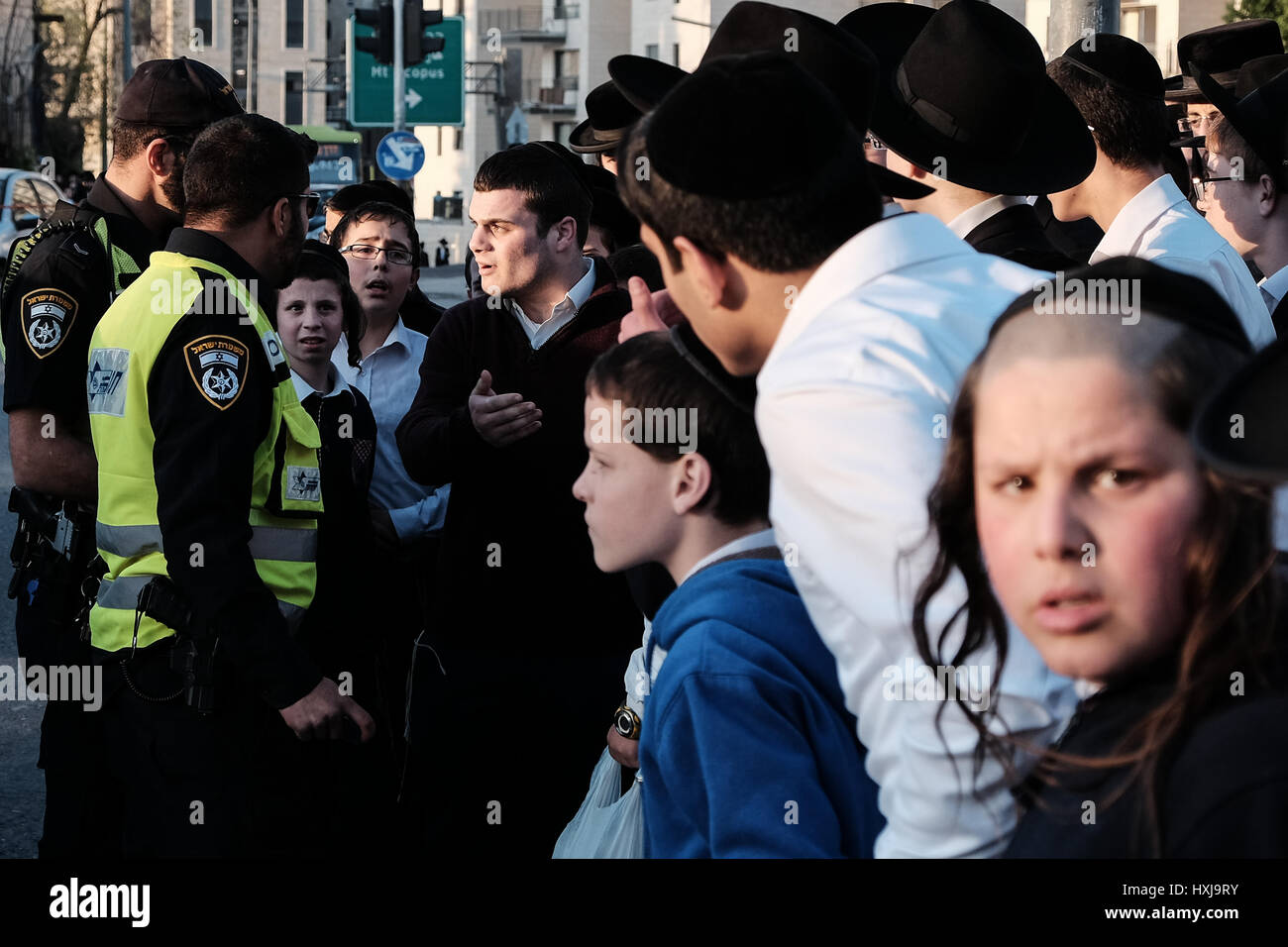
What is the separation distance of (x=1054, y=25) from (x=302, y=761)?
3503 millimetres

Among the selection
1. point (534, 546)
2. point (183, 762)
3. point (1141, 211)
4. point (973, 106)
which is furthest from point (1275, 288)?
point (183, 762)

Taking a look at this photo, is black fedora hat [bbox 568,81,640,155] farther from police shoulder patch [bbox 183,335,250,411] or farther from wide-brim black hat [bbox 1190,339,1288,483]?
wide-brim black hat [bbox 1190,339,1288,483]

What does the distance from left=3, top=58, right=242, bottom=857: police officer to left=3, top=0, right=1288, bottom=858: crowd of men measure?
12 mm

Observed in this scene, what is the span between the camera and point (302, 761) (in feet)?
11.0

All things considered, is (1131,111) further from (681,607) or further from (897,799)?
(897,799)

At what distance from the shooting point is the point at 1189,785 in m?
1.28

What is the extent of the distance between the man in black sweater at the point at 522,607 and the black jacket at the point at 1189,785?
2.59m

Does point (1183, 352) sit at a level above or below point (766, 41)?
below

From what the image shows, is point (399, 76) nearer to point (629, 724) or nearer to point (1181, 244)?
point (1181, 244)

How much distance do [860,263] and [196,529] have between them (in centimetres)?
172

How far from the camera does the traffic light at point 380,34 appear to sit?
15.9m

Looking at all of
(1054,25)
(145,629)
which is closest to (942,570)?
(145,629)

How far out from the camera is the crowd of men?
1.36 metres

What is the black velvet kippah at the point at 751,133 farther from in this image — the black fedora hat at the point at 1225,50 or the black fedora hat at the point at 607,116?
the black fedora hat at the point at 1225,50
